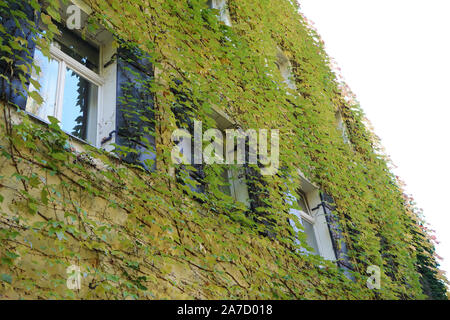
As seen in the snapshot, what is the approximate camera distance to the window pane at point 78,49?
153 inches

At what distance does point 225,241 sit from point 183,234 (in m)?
0.50

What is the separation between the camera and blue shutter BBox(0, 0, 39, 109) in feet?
9.48

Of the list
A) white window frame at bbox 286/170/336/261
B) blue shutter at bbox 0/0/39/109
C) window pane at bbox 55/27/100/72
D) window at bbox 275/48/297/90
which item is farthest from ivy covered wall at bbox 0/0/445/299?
window at bbox 275/48/297/90

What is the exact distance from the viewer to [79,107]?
3.73 meters

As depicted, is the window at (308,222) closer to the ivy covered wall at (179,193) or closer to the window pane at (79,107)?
the ivy covered wall at (179,193)

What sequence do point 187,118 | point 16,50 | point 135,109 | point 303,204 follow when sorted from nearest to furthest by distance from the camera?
1. point 16,50
2. point 135,109
3. point 187,118
4. point 303,204

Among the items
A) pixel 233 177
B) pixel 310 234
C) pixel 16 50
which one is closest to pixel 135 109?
pixel 16 50

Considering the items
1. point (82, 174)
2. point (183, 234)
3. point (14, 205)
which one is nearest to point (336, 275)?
point (183, 234)

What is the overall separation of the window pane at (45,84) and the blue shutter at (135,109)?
51cm

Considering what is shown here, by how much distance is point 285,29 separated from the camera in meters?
8.45

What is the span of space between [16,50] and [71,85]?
75 centimetres

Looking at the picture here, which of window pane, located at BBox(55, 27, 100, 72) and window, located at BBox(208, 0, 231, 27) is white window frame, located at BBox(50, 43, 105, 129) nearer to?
window pane, located at BBox(55, 27, 100, 72)

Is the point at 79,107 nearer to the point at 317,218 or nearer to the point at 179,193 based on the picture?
the point at 179,193

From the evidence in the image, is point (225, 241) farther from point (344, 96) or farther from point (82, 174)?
point (344, 96)
